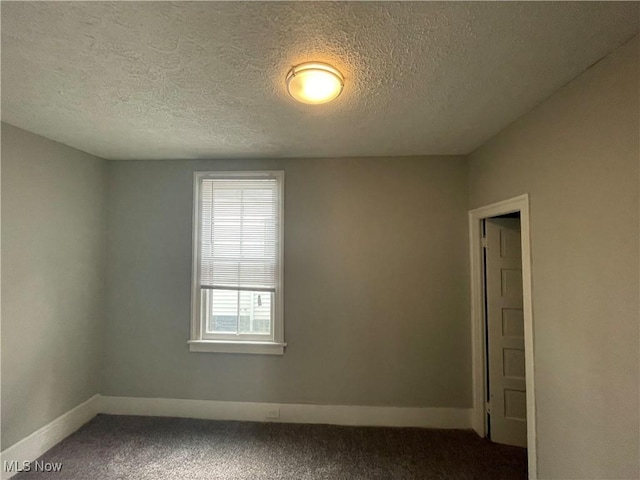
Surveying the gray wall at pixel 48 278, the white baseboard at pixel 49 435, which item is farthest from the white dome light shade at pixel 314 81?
the white baseboard at pixel 49 435

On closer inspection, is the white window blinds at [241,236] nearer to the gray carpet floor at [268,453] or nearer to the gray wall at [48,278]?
the gray wall at [48,278]

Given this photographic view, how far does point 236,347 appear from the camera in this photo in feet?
9.36

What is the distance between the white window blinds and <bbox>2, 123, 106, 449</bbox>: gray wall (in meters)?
1.06

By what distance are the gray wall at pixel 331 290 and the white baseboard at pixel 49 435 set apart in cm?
26

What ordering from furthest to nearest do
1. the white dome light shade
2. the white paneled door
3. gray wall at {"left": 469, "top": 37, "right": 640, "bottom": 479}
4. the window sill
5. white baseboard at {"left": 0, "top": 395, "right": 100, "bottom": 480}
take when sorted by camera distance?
the window sill < the white paneled door < white baseboard at {"left": 0, "top": 395, "right": 100, "bottom": 480} < the white dome light shade < gray wall at {"left": 469, "top": 37, "right": 640, "bottom": 479}

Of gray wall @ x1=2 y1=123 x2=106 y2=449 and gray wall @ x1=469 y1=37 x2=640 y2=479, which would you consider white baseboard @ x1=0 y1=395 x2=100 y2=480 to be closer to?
A: gray wall @ x1=2 y1=123 x2=106 y2=449

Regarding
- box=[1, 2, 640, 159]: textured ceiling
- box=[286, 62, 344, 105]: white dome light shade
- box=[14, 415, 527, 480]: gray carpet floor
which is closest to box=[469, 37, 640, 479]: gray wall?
box=[1, 2, 640, 159]: textured ceiling

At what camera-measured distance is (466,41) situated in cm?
126

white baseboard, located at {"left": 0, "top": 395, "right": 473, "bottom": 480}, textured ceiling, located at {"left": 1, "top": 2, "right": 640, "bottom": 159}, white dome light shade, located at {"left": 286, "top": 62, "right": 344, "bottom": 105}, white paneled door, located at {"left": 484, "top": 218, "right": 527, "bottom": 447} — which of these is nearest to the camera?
textured ceiling, located at {"left": 1, "top": 2, "right": 640, "bottom": 159}

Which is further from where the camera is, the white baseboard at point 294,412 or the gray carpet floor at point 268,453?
the white baseboard at point 294,412

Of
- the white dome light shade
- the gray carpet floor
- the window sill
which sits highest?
the white dome light shade

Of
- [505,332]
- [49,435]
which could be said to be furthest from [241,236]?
[505,332]

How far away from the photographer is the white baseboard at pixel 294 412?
2.72 metres

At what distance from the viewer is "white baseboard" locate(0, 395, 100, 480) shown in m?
2.09
